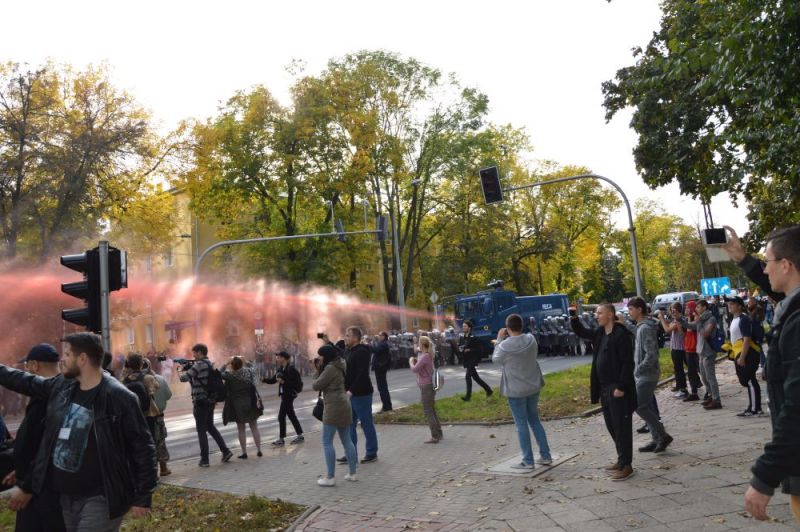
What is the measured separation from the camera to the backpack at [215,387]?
10.2 metres

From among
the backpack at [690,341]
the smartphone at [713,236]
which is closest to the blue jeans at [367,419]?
the smartphone at [713,236]

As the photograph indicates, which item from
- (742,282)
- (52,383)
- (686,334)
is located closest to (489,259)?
(686,334)

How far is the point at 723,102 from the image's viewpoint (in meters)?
16.7

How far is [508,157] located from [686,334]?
36.8m

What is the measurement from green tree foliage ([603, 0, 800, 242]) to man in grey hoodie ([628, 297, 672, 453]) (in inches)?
130

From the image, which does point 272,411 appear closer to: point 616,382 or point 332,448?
point 332,448

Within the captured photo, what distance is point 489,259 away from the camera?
1646 inches

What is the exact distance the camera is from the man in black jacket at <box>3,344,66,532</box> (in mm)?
3974

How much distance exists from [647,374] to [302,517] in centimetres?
417

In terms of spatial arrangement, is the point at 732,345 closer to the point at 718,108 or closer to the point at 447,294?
the point at 718,108

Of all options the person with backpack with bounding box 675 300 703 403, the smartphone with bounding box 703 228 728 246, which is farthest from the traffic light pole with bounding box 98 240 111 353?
the person with backpack with bounding box 675 300 703 403

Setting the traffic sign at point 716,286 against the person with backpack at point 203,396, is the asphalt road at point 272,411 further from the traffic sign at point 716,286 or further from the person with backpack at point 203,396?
the traffic sign at point 716,286

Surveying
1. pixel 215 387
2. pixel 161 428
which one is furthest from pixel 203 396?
pixel 161 428

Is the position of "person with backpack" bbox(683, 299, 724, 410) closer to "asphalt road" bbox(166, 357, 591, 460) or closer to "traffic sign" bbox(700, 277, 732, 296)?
"asphalt road" bbox(166, 357, 591, 460)
